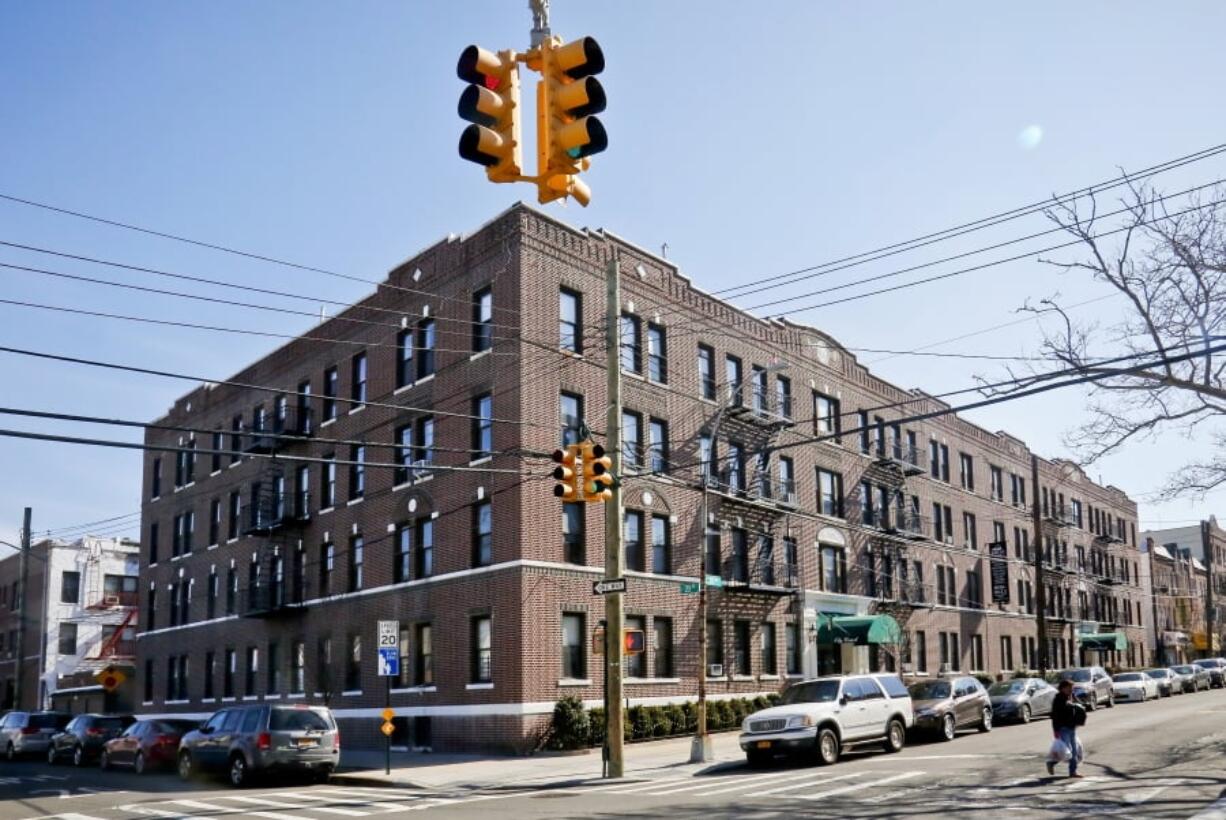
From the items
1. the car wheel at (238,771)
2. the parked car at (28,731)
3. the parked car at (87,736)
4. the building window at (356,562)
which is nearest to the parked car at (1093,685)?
the building window at (356,562)

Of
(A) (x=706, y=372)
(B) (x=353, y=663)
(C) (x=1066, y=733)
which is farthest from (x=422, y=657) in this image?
(C) (x=1066, y=733)

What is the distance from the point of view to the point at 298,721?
23578mm

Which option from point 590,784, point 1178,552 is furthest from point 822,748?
point 1178,552

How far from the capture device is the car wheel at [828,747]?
75.0ft

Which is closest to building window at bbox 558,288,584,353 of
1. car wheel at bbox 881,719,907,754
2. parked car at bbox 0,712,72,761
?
car wheel at bbox 881,719,907,754

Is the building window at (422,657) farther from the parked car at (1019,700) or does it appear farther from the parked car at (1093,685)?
the parked car at (1093,685)

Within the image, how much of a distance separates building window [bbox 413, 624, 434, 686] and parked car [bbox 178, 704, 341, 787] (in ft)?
25.9

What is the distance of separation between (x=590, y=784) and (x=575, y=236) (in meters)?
16.4

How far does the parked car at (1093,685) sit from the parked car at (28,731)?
3394 cm

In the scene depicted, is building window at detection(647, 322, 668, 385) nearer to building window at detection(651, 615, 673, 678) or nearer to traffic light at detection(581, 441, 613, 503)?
building window at detection(651, 615, 673, 678)

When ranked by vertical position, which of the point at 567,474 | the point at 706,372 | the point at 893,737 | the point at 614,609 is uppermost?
the point at 706,372

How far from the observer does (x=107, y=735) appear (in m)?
33.6

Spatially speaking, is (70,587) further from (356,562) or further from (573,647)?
(573,647)

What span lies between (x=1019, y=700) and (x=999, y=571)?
22.1 m
